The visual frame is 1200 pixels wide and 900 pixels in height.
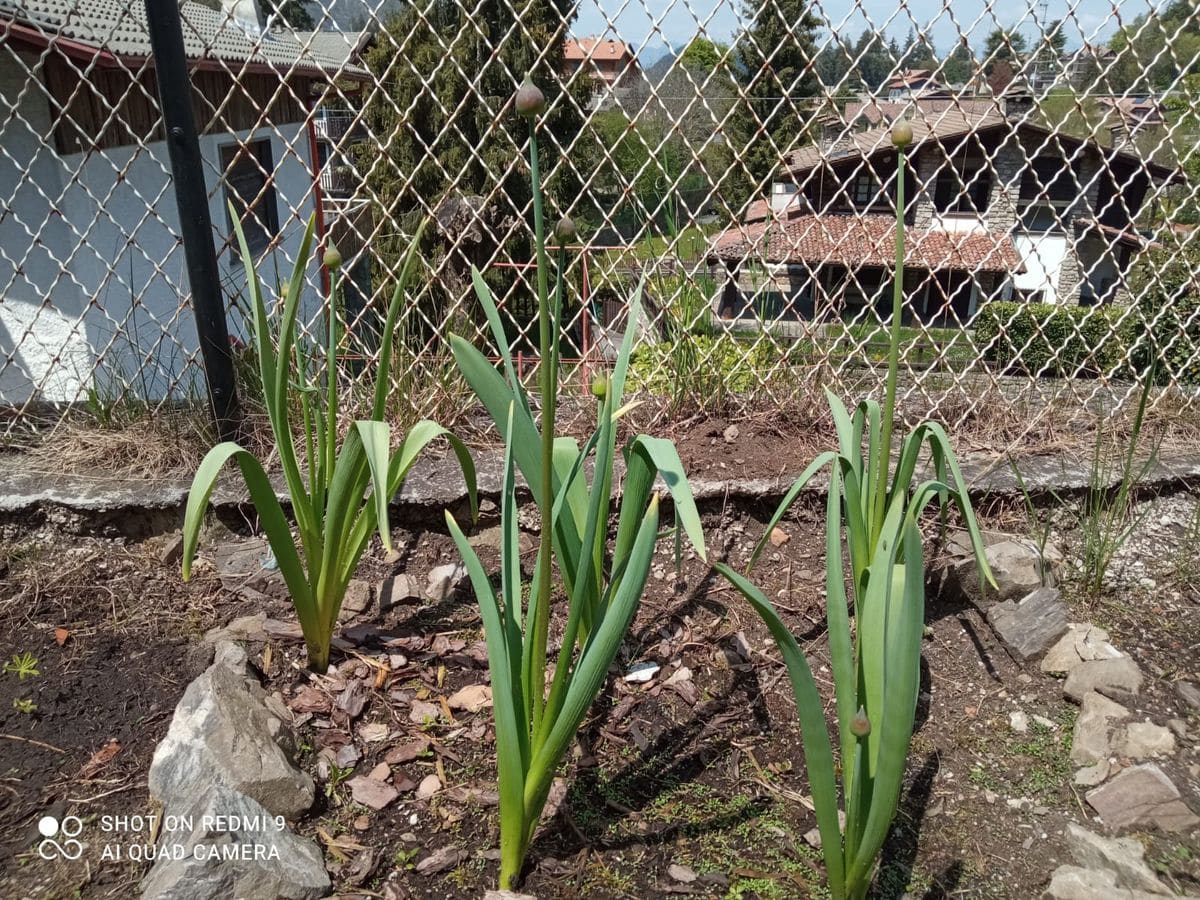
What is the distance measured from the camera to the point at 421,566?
204 cm

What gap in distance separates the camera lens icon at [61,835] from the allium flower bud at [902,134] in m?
1.57

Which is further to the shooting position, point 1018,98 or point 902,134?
point 1018,98

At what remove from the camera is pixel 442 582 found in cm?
194

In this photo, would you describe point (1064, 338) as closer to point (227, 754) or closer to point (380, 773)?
point (380, 773)

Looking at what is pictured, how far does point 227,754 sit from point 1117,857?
4.38ft

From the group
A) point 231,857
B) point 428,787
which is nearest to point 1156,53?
point 428,787

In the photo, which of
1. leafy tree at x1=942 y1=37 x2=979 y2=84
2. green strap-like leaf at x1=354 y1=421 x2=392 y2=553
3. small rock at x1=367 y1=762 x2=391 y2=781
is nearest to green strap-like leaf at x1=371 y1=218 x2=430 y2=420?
green strap-like leaf at x1=354 y1=421 x2=392 y2=553

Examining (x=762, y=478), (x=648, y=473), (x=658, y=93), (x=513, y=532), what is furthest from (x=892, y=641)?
(x=658, y=93)

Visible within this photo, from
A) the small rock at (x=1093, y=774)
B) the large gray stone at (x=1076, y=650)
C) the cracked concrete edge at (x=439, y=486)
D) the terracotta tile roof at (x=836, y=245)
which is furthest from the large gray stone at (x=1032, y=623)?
the terracotta tile roof at (x=836, y=245)

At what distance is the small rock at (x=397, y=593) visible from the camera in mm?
1909

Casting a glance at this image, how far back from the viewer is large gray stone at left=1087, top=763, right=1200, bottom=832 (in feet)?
4.45

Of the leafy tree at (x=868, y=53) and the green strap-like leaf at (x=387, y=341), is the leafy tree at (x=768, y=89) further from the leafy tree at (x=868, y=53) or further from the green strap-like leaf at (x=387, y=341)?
the green strap-like leaf at (x=387, y=341)

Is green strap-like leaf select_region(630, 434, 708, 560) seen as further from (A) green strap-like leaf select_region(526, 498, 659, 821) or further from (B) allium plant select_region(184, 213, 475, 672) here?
(B) allium plant select_region(184, 213, 475, 672)

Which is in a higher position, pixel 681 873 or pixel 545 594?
pixel 545 594
